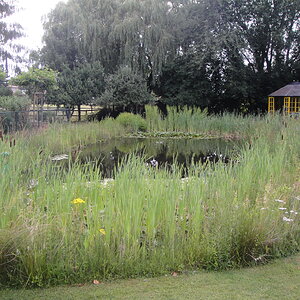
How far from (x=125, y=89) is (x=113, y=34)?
2.65 metres

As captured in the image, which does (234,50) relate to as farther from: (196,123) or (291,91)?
(196,123)

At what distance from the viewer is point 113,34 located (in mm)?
17484

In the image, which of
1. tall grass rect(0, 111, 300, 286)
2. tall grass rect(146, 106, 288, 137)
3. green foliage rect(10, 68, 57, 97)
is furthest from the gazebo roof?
tall grass rect(0, 111, 300, 286)

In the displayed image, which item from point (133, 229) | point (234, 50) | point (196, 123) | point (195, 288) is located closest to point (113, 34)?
point (234, 50)

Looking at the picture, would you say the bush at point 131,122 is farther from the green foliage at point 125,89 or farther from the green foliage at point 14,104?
the green foliage at point 14,104

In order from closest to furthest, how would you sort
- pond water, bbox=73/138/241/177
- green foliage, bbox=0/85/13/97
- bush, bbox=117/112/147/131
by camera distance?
pond water, bbox=73/138/241/177 < green foliage, bbox=0/85/13/97 < bush, bbox=117/112/147/131

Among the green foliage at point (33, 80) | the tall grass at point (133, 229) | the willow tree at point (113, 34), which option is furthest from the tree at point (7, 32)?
the tall grass at point (133, 229)

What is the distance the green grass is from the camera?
7.36ft

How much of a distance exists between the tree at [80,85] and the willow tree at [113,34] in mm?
971

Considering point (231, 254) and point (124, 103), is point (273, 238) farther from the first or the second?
point (124, 103)

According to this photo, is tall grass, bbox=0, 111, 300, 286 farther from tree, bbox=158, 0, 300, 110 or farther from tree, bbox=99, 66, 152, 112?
tree, bbox=158, 0, 300, 110

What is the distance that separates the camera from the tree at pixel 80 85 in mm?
16781

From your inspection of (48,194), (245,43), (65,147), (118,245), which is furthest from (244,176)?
(245,43)

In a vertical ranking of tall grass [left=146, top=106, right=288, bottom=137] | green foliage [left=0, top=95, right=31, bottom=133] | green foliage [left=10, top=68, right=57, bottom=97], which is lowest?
tall grass [left=146, top=106, right=288, bottom=137]
